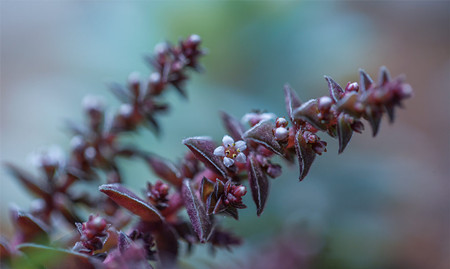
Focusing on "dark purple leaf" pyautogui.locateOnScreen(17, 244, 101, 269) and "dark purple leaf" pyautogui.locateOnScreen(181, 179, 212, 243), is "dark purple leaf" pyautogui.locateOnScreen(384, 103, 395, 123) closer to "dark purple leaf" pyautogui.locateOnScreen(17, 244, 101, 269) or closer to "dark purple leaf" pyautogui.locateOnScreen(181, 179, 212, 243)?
"dark purple leaf" pyautogui.locateOnScreen(181, 179, 212, 243)

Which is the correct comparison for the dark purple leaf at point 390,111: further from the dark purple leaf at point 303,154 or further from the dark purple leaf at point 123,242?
the dark purple leaf at point 123,242

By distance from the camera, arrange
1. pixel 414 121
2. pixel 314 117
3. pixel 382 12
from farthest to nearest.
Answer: pixel 382 12 < pixel 414 121 < pixel 314 117

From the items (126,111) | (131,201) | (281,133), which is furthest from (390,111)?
(126,111)

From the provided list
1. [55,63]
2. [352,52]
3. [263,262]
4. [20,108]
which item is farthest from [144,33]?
[263,262]

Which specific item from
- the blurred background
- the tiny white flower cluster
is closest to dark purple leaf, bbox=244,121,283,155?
the tiny white flower cluster

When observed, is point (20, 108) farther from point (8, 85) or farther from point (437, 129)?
point (437, 129)

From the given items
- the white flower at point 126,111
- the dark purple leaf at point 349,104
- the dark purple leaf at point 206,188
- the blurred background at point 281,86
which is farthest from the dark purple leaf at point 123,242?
the blurred background at point 281,86
